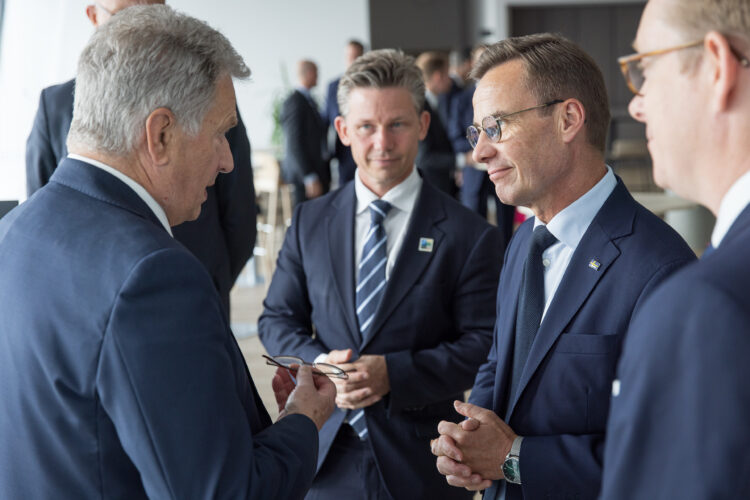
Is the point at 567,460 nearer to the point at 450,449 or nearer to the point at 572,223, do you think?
the point at 450,449

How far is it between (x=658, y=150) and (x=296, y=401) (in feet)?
2.66

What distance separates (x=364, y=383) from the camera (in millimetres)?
2100

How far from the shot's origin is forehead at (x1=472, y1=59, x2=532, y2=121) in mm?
1761

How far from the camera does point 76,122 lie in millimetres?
1311

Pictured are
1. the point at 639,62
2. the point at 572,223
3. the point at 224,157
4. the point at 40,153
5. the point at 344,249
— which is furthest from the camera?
the point at 40,153

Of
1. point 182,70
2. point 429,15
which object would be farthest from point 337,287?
point 429,15

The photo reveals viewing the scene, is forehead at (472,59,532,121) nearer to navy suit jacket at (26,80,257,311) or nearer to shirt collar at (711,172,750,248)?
shirt collar at (711,172,750,248)

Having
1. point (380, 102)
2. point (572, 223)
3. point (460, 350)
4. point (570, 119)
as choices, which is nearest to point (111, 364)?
point (572, 223)

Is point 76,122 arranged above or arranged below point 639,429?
above

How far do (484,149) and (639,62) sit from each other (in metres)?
0.76

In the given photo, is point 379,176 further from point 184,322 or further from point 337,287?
point 184,322

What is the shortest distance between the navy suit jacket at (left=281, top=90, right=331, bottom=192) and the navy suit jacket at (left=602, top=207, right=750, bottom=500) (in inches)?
282

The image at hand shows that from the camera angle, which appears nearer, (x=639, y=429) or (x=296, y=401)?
(x=639, y=429)

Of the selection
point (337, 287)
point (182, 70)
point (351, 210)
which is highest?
point (182, 70)
